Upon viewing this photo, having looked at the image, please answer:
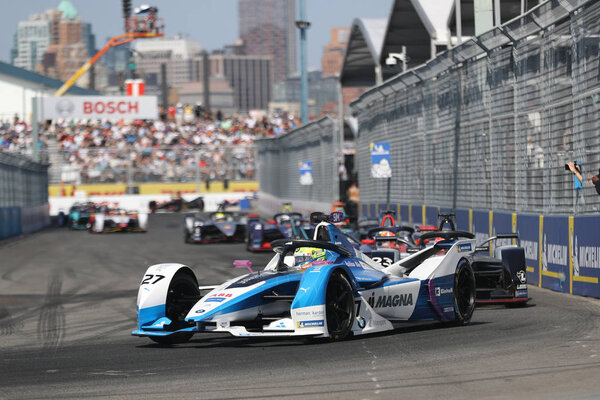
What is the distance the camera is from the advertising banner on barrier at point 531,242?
48.5ft

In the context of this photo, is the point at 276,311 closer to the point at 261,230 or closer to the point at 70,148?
the point at 261,230

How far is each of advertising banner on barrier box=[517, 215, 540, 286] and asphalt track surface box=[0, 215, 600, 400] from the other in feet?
3.99

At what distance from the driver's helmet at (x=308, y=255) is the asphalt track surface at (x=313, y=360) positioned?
0.84 m

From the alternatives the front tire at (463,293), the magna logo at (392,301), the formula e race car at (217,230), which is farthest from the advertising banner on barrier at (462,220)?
the magna logo at (392,301)

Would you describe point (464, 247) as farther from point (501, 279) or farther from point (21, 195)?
point (21, 195)

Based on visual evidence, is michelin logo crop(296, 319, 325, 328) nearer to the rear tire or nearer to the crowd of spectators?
the rear tire

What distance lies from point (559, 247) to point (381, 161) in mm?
11561

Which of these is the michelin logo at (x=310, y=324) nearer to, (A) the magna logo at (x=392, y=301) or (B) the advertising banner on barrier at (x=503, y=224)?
(A) the magna logo at (x=392, y=301)

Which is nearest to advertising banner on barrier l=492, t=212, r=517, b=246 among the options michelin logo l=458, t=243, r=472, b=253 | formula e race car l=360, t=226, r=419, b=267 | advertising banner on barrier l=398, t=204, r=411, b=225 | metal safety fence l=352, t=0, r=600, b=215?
metal safety fence l=352, t=0, r=600, b=215

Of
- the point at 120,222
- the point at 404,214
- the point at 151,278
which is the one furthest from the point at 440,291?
the point at 120,222

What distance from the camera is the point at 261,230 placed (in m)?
23.9

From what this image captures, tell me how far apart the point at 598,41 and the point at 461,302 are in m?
4.25

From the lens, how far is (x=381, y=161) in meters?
25.2

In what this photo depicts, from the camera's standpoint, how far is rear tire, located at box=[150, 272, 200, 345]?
9234 millimetres
